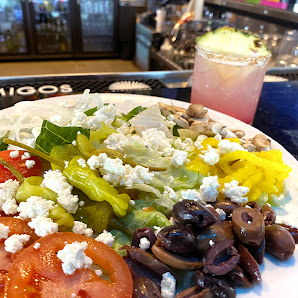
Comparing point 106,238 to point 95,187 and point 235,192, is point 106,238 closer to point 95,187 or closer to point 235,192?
point 95,187

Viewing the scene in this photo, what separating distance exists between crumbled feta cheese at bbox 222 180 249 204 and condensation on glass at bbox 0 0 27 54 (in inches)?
288

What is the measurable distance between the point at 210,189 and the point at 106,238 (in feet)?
1.40

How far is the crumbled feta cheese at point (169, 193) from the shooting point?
120cm

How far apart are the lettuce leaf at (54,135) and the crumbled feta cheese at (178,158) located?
0.39 metres

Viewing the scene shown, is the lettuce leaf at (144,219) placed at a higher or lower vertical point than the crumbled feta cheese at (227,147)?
lower

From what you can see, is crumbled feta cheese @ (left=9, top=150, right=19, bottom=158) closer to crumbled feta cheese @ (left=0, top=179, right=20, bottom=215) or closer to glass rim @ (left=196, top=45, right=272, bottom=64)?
crumbled feta cheese @ (left=0, top=179, right=20, bottom=215)

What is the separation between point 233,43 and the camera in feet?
6.42

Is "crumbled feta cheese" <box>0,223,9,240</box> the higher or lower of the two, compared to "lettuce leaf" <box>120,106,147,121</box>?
higher

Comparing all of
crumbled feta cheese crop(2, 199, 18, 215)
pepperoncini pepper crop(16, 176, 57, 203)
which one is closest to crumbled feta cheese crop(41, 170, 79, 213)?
pepperoncini pepper crop(16, 176, 57, 203)

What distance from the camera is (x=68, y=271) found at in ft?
2.72

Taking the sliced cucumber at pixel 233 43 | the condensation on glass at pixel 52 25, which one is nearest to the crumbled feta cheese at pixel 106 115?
the sliced cucumber at pixel 233 43

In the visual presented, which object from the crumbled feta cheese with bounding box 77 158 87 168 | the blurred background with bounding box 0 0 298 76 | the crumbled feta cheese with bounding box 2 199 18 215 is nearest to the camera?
the crumbled feta cheese with bounding box 2 199 18 215

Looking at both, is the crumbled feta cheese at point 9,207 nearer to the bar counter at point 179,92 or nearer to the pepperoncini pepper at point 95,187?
the pepperoncini pepper at point 95,187

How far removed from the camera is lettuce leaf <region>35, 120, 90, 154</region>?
1.27 meters
